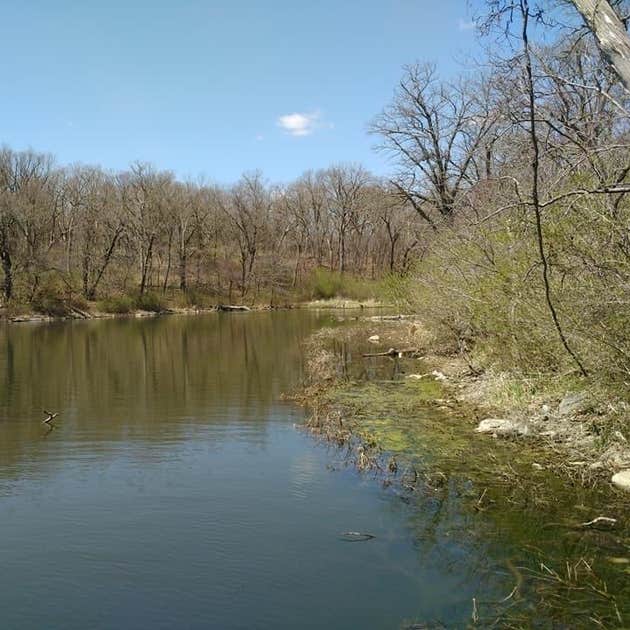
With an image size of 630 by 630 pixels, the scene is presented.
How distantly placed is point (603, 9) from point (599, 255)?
10.2 feet

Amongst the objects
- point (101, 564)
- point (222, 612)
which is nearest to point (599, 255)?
point (222, 612)

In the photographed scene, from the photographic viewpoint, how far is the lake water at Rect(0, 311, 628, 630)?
18.5 feet

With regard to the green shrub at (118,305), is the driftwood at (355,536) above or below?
below

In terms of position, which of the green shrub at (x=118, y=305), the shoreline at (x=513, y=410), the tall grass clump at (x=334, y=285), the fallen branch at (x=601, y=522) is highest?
the tall grass clump at (x=334, y=285)

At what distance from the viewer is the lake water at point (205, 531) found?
223 inches

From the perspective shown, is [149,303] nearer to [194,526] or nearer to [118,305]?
[118,305]

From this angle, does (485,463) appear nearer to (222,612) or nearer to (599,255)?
(599,255)

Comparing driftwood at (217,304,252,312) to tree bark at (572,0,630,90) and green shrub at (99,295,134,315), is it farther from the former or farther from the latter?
tree bark at (572,0,630,90)

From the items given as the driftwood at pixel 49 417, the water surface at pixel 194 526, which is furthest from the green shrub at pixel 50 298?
the driftwood at pixel 49 417

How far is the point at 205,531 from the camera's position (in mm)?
7309

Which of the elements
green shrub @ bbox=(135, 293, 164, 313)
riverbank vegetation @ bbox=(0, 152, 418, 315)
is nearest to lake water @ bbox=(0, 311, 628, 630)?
riverbank vegetation @ bbox=(0, 152, 418, 315)

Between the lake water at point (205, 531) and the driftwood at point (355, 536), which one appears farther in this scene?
the driftwood at point (355, 536)

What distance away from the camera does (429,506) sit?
7906 mm

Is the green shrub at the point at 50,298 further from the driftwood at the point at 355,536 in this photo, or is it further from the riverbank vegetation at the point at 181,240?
the driftwood at the point at 355,536
